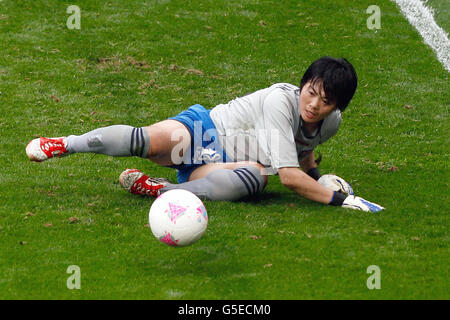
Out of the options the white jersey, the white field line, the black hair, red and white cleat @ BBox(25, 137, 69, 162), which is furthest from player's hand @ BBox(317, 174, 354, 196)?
the white field line

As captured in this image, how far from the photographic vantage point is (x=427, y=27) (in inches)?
425

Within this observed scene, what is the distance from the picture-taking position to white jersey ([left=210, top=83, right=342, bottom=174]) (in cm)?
554

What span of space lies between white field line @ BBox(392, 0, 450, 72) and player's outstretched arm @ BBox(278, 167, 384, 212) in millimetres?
4590

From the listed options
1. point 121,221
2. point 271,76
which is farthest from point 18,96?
point 121,221

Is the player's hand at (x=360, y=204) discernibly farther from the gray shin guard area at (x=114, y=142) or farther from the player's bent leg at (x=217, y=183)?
the gray shin guard area at (x=114, y=142)

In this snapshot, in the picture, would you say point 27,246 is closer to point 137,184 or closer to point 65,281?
point 65,281

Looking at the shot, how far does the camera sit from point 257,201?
591cm

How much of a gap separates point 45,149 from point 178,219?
5.16 ft

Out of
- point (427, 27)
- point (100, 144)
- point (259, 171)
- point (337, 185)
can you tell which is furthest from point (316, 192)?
point (427, 27)

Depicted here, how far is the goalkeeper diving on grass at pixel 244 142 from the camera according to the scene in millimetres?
5508

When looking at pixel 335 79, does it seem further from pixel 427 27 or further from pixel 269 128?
pixel 427 27

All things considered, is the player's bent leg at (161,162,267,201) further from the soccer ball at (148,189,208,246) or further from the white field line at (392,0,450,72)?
the white field line at (392,0,450,72)

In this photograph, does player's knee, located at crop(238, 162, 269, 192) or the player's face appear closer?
the player's face

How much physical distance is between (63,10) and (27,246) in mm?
6676
